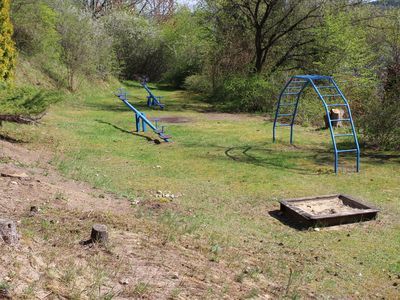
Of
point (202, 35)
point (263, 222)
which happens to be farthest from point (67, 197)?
point (202, 35)

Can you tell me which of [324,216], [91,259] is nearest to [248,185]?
[324,216]

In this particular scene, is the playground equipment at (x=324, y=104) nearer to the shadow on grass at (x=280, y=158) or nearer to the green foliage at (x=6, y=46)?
the shadow on grass at (x=280, y=158)

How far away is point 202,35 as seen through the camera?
26.2 m

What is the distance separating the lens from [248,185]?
8.47 metres

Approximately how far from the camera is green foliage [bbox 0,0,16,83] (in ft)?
52.5

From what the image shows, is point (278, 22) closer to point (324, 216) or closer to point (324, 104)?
point (324, 104)

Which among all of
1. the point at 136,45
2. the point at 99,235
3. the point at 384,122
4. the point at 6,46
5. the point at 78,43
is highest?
the point at 136,45

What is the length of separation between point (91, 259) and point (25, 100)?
20.6 ft

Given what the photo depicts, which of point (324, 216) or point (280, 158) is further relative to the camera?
point (280, 158)

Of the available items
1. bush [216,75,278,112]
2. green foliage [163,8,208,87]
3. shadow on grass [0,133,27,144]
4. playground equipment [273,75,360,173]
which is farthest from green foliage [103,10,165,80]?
shadow on grass [0,133,27,144]

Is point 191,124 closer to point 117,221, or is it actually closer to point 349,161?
point 349,161

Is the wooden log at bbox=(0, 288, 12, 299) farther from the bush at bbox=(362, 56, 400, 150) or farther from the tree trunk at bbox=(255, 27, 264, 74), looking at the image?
the tree trunk at bbox=(255, 27, 264, 74)

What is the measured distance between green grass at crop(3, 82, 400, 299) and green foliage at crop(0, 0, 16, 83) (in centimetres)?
231

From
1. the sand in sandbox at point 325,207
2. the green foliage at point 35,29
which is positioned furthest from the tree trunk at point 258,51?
the sand in sandbox at point 325,207
